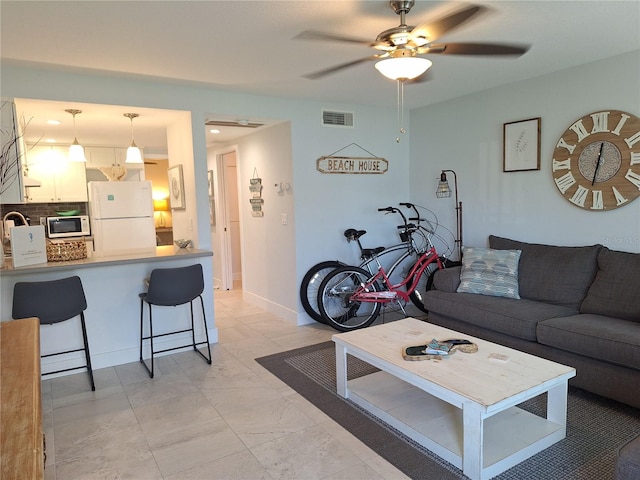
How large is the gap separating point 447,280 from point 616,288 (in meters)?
1.30

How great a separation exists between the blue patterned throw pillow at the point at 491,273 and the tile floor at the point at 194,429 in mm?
1868

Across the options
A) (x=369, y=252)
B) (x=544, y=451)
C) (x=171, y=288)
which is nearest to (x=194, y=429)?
(x=171, y=288)

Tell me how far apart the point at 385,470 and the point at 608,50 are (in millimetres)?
3274

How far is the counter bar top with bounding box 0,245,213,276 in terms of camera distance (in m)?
3.17

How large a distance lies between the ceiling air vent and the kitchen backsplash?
4.06 metres

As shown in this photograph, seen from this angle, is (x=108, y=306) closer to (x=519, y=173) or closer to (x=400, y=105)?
(x=400, y=105)

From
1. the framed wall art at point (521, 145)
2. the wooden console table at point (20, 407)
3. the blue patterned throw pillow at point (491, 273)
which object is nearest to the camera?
the wooden console table at point (20, 407)

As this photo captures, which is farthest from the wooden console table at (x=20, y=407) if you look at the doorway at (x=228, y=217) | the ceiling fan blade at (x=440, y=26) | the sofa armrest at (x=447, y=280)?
the doorway at (x=228, y=217)

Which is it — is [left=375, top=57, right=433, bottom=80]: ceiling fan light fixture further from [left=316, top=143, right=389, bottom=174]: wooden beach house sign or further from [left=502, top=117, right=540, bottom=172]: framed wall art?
[left=316, top=143, right=389, bottom=174]: wooden beach house sign

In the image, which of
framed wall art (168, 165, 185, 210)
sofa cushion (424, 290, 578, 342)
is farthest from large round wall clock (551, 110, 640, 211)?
framed wall art (168, 165, 185, 210)

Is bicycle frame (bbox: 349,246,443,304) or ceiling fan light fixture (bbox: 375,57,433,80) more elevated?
ceiling fan light fixture (bbox: 375,57,433,80)

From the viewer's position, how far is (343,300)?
177 inches

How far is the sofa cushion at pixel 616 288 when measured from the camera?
116 inches

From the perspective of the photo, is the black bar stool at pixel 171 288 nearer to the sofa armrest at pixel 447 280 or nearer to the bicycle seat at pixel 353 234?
the bicycle seat at pixel 353 234
